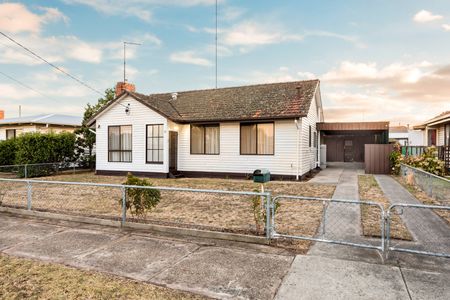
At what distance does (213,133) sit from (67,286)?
45.9ft

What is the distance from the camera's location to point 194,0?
16.4 metres

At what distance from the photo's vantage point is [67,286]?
409 centimetres

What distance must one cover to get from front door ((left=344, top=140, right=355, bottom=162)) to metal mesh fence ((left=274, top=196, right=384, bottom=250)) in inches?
1032

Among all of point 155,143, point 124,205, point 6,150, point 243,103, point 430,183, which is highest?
point 243,103

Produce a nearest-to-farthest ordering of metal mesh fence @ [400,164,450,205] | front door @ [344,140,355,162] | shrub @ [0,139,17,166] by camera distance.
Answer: metal mesh fence @ [400,164,450,205] → shrub @ [0,139,17,166] → front door @ [344,140,355,162]

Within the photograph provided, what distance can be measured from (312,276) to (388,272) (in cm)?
121

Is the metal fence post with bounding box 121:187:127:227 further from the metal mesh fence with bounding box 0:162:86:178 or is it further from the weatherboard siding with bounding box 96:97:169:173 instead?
the metal mesh fence with bounding box 0:162:86:178

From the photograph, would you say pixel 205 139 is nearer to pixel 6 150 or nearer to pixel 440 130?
pixel 6 150

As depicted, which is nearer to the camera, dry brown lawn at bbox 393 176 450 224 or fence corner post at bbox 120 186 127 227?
fence corner post at bbox 120 186 127 227

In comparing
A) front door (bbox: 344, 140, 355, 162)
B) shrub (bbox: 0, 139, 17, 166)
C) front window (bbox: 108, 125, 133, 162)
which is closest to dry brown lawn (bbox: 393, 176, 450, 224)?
front window (bbox: 108, 125, 133, 162)

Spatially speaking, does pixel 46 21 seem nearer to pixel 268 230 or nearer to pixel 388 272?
pixel 268 230

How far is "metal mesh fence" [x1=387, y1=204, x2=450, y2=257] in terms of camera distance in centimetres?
522

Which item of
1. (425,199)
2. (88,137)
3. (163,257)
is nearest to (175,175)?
(88,137)

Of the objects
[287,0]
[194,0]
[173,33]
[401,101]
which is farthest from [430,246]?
[401,101]
